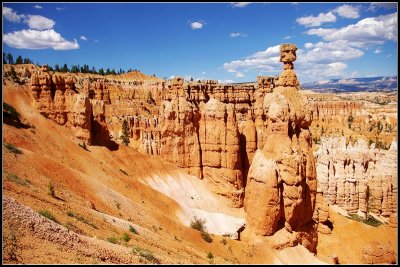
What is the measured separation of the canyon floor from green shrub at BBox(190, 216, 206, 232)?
923 millimetres

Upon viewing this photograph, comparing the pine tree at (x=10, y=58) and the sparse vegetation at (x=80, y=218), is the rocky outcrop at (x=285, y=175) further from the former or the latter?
the pine tree at (x=10, y=58)

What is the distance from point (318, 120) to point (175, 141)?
10250 cm

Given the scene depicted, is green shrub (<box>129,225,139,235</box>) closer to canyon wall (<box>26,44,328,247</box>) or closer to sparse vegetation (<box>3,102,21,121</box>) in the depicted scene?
canyon wall (<box>26,44,328,247</box>)

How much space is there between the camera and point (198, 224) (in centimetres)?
3297

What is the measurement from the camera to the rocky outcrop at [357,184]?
41.0m

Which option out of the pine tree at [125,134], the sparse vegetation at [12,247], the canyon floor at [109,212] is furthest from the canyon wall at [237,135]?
the sparse vegetation at [12,247]

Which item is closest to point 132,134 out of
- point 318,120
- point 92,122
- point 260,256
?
point 92,122

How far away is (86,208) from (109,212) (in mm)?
3975

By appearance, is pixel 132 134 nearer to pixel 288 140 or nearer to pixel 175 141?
pixel 175 141

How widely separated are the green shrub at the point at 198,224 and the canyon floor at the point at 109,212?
923mm

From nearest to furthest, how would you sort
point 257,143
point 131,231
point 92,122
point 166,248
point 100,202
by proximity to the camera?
point 166,248, point 131,231, point 100,202, point 92,122, point 257,143

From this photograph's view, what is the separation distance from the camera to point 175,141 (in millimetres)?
42562

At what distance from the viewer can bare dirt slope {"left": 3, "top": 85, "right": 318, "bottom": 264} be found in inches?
516

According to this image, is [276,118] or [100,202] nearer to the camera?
[100,202]
